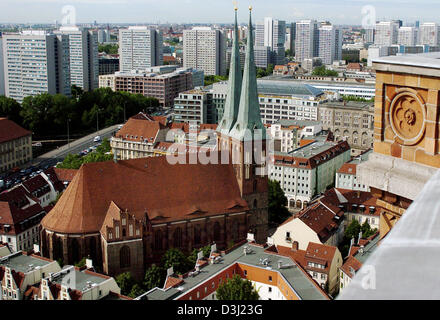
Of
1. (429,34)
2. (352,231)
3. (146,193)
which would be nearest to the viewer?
(146,193)

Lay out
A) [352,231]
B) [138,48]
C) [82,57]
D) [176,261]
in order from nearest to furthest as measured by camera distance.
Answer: [176,261], [352,231], [82,57], [138,48]

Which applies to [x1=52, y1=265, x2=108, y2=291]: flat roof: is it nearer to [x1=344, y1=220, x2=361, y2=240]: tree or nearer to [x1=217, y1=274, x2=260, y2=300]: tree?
[x1=217, y1=274, x2=260, y2=300]: tree

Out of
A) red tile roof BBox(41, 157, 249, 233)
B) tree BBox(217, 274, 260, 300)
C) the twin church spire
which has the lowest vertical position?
tree BBox(217, 274, 260, 300)

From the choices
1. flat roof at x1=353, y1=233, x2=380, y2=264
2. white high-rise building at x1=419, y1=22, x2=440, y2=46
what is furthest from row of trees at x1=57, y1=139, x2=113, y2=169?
white high-rise building at x1=419, y1=22, x2=440, y2=46

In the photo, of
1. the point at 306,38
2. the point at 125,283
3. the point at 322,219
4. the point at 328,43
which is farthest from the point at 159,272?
the point at 306,38

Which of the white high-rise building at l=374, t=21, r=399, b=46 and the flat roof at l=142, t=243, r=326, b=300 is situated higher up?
the white high-rise building at l=374, t=21, r=399, b=46

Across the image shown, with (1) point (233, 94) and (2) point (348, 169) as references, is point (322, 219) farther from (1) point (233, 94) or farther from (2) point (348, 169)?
(2) point (348, 169)
